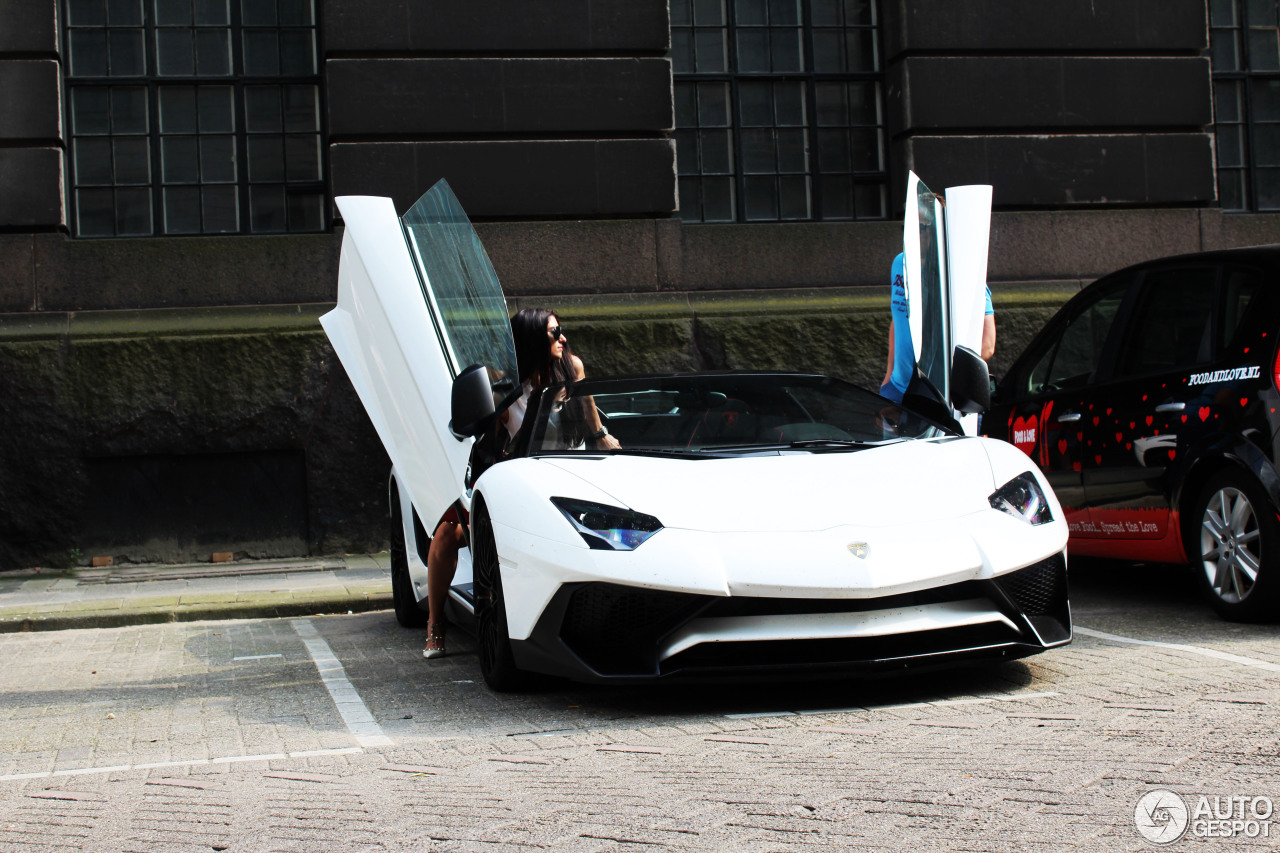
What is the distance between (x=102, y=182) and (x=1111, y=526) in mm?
8681

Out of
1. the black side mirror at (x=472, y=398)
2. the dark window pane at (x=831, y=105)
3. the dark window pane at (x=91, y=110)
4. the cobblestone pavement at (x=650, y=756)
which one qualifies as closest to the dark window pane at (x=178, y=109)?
the dark window pane at (x=91, y=110)

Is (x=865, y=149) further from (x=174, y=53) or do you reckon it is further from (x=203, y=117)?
(x=174, y=53)

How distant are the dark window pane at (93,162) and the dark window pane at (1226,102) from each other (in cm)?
994

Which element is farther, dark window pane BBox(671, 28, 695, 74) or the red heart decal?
dark window pane BBox(671, 28, 695, 74)

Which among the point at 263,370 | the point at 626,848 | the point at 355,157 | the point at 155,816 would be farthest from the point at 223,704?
the point at 355,157

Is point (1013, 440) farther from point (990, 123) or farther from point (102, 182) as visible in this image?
point (102, 182)

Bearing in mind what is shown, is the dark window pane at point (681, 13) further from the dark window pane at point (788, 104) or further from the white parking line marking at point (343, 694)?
the white parking line marking at point (343, 694)

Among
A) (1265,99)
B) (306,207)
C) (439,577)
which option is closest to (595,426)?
(439,577)

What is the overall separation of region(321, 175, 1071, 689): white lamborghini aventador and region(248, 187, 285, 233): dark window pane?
19.2 ft

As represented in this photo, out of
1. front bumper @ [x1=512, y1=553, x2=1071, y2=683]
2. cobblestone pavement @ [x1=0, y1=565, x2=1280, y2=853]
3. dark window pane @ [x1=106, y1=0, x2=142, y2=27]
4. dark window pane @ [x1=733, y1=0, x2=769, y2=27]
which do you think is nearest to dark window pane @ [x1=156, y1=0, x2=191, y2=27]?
dark window pane @ [x1=106, y1=0, x2=142, y2=27]

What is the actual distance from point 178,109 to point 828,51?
5.69 metres

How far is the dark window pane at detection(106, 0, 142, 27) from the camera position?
1162cm

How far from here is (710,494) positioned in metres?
4.66

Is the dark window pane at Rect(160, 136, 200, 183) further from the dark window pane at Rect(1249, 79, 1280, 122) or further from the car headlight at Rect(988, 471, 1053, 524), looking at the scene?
the dark window pane at Rect(1249, 79, 1280, 122)
